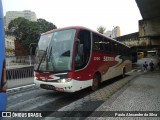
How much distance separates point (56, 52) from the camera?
29.6ft

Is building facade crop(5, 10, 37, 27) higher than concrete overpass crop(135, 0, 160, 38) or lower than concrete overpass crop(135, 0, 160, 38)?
higher

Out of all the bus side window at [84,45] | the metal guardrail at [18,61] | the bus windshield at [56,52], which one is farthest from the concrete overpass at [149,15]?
the metal guardrail at [18,61]

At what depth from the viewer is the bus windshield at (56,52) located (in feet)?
28.8

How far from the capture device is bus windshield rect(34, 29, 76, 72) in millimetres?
8773

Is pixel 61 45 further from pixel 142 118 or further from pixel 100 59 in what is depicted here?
pixel 142 118

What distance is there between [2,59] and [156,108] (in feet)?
16.2

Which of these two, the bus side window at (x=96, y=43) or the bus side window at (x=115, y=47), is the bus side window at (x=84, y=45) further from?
the bus side window at (x=115, y=47)

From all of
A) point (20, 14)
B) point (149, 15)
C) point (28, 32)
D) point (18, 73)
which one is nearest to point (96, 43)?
point (18, 73)

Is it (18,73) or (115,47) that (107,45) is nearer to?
(115,47)

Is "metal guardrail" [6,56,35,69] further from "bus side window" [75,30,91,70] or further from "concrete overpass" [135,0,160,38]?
"bus side window" [75,30,91,70]

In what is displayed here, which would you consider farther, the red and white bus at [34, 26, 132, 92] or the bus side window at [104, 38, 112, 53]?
the bus side window at [104, 38, 112, 53]

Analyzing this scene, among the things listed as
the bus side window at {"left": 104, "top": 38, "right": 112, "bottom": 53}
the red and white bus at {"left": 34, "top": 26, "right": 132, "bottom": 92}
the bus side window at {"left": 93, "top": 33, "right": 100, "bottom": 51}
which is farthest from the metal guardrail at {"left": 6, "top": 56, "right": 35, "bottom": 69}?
the red and white bus at {"left": 34, "top": 26, "right": 132, "bottom": 92}

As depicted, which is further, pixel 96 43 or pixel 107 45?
pixel 107 45

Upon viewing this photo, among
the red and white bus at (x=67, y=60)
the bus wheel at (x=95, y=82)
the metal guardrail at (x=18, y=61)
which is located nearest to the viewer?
the red and white bus at (x=67, y=60)
